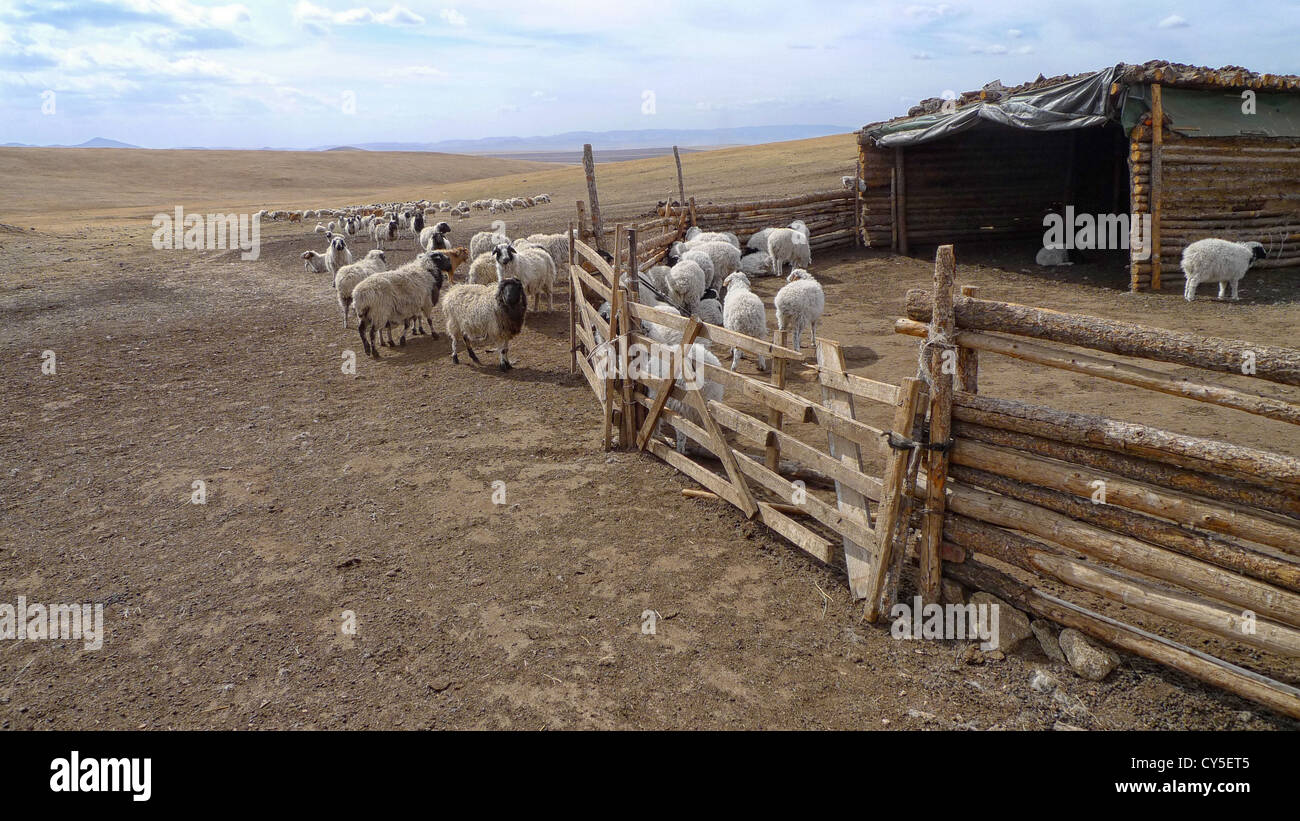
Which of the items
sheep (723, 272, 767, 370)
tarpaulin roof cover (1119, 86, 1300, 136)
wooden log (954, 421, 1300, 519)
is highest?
tarpaulin roof cover (1119, 86, 1300, 136)

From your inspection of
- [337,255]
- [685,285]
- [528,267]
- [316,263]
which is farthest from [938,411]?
[316,263]

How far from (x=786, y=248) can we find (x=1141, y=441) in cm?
1238

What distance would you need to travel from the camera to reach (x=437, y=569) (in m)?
5.34

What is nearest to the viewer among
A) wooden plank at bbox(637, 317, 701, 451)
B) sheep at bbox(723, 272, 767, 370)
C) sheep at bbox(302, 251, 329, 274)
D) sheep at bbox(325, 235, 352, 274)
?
wooden plank at bbox(637, 317, 701, 451)

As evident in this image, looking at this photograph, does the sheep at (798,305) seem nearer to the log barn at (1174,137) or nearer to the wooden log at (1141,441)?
the wooden log at (1141,441)

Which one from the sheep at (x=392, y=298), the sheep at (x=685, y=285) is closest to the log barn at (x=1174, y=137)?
the sheep at (x=685, y=285)

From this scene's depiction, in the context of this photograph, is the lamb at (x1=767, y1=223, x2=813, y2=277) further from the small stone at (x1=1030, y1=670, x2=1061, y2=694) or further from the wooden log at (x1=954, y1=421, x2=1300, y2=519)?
the small stone at (x1=1030, y1=670, x2=1061, y2=694)

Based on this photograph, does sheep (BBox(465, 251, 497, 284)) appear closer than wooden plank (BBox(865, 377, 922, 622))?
No

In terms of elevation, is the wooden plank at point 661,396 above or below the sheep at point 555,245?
below

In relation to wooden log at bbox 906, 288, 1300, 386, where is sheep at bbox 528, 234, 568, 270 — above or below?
above

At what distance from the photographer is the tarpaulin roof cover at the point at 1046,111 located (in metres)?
11.6

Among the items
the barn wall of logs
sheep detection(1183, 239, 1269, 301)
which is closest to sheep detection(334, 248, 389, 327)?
the barn wall of logs

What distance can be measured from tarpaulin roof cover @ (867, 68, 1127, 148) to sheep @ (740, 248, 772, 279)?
3877 millimetres

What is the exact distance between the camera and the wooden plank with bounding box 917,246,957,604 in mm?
4016
